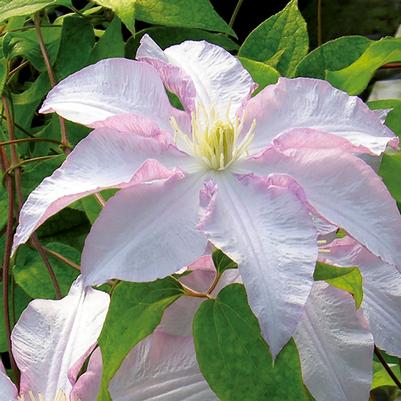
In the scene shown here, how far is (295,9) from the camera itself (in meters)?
0.81

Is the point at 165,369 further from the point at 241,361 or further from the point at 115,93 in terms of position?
the point at 115,93

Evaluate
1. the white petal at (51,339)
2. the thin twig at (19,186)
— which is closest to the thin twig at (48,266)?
the thin twig at (19,186)

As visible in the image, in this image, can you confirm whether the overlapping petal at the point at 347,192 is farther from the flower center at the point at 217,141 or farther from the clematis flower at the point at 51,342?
the clematis flower at the point at 51,342

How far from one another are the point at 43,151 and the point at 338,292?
465 millimetres

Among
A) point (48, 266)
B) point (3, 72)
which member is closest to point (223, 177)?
point (48, 266)

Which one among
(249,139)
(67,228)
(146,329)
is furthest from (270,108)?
(67,228)

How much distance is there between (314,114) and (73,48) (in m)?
0.38

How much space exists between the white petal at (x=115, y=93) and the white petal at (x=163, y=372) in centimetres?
14

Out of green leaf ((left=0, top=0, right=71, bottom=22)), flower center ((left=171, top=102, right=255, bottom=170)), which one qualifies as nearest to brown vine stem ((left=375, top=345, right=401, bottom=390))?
flower center ((left=171, top=102, right=255, bottom=170))

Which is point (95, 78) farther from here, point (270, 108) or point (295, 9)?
point (295, 9)

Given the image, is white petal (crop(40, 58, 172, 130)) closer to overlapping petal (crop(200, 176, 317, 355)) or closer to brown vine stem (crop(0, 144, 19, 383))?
overlapping petal (crop(200, 176, 317, 355))

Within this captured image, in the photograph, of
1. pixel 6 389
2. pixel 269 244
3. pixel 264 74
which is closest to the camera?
pixel 269 244

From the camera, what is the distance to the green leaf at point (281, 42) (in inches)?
31.5

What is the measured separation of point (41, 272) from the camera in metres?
0.79
